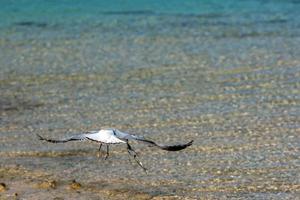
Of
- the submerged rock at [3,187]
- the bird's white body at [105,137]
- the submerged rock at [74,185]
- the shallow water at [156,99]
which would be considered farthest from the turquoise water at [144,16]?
the bird's white body at [105,137]

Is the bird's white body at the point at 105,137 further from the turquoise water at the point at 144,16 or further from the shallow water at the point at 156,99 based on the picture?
the turquoise water at the point at 144,16

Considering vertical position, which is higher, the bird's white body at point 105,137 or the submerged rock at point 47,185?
the bird's white body at point 105,137

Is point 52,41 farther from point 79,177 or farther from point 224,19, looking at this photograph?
point 79,177

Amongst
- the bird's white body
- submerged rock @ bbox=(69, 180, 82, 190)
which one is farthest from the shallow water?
the bird's white body

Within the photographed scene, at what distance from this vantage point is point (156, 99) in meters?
10.2

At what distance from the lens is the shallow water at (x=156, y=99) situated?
730cm

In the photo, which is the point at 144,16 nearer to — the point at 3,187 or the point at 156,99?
the point at 156,99

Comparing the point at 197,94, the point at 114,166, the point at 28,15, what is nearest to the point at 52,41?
the point at 28,15

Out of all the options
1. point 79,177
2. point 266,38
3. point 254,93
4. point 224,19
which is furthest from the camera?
point 224,19

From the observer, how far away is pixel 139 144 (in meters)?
8.52

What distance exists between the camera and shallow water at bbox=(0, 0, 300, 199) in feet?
24.0

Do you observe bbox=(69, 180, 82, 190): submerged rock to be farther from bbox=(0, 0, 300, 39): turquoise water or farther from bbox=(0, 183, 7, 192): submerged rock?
bbox=(0, 0, 300, 39): turquoise water

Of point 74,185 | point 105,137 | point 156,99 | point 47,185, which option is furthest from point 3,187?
point 156,99

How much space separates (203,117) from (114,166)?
6.16ft
